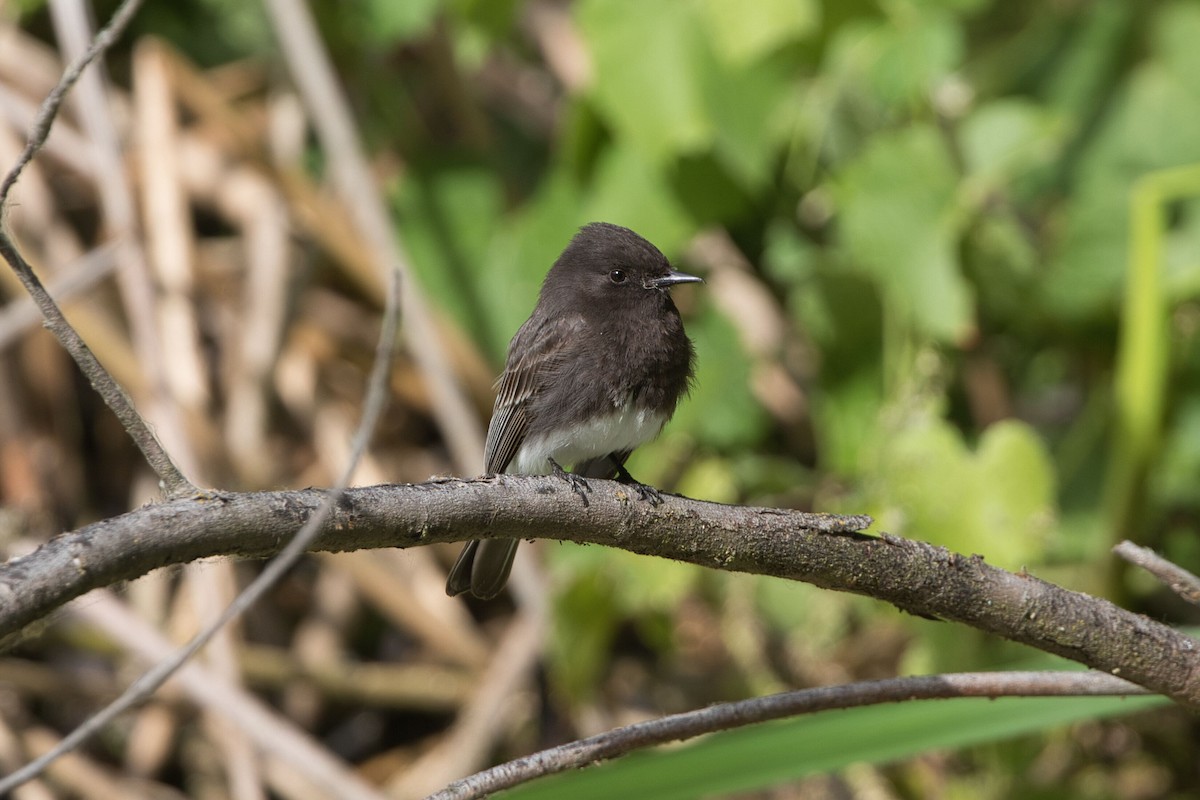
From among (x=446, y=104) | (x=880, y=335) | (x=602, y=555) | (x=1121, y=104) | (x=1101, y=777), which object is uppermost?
Result: (x=446, y=104)

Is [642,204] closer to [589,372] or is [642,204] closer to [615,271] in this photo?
[615,271]

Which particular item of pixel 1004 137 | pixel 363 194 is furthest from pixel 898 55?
pixel 363 194

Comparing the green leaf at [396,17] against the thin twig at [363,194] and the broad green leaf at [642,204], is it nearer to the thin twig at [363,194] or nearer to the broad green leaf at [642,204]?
the thin twig at [363,194]

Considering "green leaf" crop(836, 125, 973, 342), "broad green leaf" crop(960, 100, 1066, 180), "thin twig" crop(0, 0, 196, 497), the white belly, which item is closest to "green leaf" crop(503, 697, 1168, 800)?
the white belly

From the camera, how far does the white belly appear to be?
297cm

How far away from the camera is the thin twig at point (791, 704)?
179 cm

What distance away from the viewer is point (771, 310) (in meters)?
5.08

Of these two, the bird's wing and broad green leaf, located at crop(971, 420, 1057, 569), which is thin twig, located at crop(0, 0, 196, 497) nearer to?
the bird's wing

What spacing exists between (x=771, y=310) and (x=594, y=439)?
2237 millimetres

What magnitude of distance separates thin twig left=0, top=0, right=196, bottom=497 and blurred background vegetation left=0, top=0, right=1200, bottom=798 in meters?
2.34

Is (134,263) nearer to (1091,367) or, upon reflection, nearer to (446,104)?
(446,104)

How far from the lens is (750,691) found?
14.1 ft

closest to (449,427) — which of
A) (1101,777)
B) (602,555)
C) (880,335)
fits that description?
(602,555)

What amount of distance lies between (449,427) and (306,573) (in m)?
1.11
